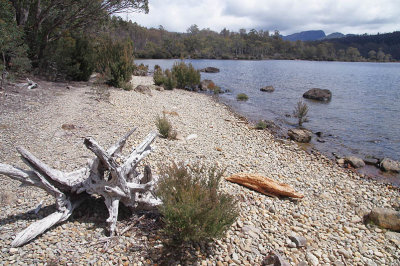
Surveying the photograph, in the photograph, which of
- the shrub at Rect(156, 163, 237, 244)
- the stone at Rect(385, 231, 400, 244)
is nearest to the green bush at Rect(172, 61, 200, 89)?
the stone at Rect(385, 231, 400, 244)

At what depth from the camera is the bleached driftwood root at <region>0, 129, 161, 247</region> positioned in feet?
11.6

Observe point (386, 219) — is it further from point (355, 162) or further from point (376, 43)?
point (376, 43)

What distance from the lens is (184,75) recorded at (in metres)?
23.2

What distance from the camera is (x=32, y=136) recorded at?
7137 millimetres

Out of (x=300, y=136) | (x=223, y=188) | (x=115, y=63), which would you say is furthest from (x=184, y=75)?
(x=223, y=188)

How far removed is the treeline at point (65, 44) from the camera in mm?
13617

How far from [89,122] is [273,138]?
765 centimetres

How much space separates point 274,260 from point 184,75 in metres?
21.0

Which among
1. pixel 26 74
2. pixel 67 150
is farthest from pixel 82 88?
pixel 67 150

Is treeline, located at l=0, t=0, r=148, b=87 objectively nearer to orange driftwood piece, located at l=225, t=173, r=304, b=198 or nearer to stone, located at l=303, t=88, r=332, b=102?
orange driftwood piece, located at l=225, t=173, r=304, b=198

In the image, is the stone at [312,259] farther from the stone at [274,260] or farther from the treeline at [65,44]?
the treeline at [65,44]

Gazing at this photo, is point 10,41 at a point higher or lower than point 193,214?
higher

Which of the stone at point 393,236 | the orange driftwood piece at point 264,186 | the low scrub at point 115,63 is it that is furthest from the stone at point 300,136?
the low scrub at point 115,63

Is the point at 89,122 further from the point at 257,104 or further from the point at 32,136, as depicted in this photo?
the point at 257,104
